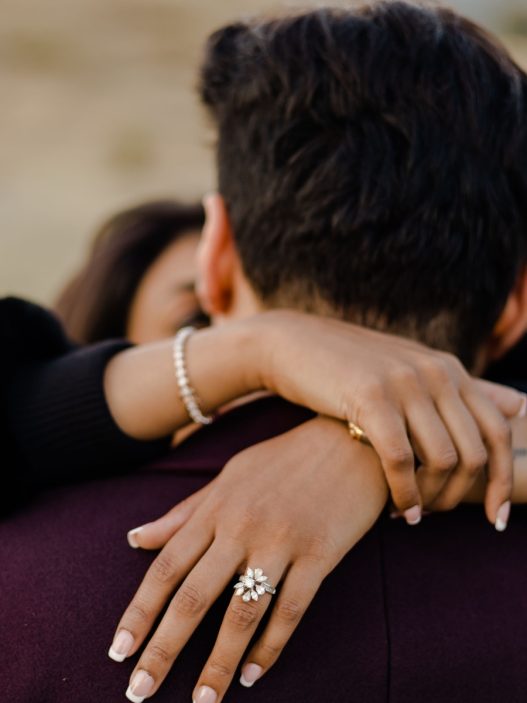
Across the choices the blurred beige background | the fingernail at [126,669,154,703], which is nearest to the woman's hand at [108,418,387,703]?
the fingernail at [126,669,154,703]

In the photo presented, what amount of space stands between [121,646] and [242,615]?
0.17 m

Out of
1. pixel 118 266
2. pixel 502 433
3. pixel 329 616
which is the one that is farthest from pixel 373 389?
pixel 118 266

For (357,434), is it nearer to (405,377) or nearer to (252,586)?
(405,377)

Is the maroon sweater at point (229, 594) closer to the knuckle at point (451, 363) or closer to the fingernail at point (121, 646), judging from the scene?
the fingernail at point (121, 646)

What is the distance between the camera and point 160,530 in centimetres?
135

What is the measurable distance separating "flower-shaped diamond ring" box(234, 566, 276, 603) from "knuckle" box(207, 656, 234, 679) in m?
0.08

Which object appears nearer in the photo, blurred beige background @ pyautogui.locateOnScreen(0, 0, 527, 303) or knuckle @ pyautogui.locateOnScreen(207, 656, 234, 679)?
knuckle @ pyautogui.locateOnScreen(207, 656, 234, 679)

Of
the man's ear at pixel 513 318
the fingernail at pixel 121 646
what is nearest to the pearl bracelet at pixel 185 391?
the fingernail at pixel 121 646

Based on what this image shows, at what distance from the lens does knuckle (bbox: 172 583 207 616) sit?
1.23 meters

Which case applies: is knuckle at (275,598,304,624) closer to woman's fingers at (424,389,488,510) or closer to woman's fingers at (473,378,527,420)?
woman's fingers at (424,389,488,510)

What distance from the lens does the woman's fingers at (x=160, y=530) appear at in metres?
1.34

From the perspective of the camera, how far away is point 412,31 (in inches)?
67.7

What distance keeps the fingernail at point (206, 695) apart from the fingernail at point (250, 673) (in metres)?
0.05

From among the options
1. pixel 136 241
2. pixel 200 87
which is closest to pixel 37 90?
pixel 136 241
